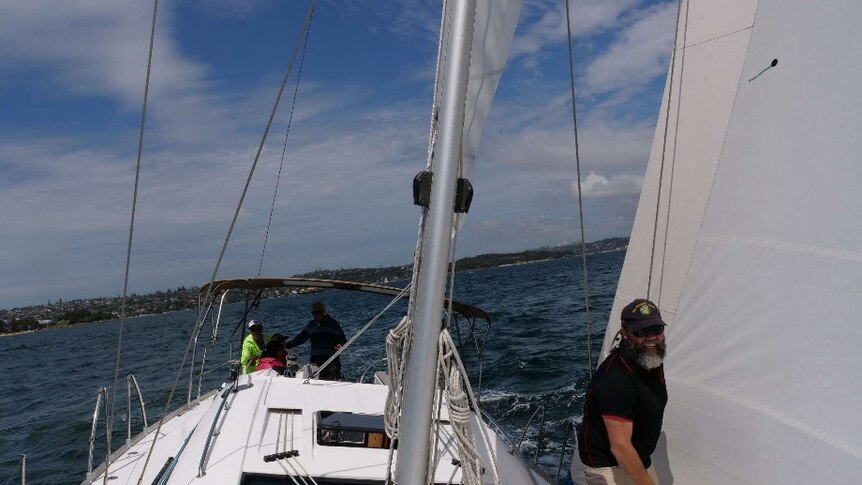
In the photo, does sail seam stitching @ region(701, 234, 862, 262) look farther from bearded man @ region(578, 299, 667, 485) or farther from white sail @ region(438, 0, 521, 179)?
white sail @ region(438, 0, 521, 179)

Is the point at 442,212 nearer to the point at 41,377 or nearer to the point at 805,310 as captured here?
the point at 805,310

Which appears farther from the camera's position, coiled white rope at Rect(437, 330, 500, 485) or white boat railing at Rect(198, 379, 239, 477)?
white boat railing at Rect(198, 379, 239, 477)

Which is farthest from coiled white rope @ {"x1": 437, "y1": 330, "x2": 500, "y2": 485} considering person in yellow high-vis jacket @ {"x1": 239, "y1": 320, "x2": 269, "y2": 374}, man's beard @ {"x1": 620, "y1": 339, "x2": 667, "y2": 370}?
person in yellow high-vis jacket @ {"x1": 239, "y1": 320, "x2": 269, "y2": 374}

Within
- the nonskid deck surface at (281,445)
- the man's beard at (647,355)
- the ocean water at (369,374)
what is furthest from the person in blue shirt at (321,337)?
the man's beard at (647,355)

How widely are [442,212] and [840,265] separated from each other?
58.2 inches

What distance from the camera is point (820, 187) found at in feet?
7.85

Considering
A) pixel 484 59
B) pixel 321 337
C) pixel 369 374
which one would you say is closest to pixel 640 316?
pixel 484 59

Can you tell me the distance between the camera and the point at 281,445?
4.08 metres

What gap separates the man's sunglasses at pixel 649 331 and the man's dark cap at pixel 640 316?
2 cm

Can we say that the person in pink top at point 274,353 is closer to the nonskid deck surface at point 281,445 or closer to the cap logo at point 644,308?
the nonskid deck surface at point 281,445

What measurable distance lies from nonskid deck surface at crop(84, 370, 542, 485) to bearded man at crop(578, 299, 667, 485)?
118 centimetres

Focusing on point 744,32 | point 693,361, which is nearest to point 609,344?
point 693,361

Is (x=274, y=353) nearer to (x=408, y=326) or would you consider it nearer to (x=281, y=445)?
(x=281, y=445)

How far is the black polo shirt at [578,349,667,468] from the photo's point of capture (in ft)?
9.10
